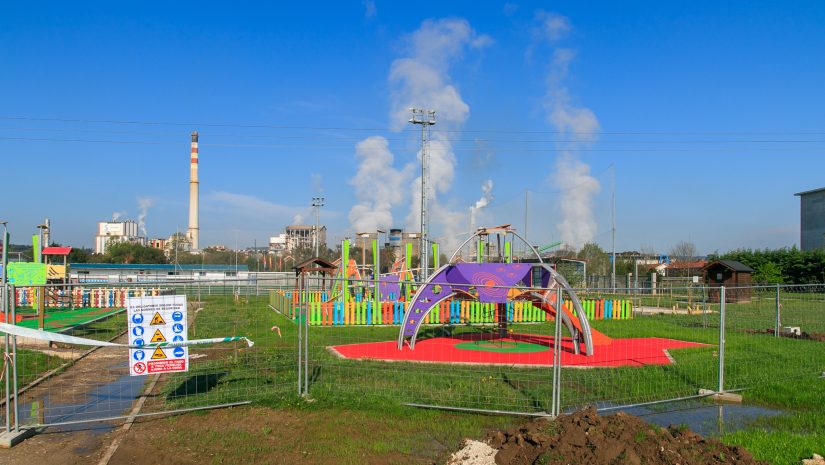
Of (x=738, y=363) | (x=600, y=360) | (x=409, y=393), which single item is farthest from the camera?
(x=600, y=360)

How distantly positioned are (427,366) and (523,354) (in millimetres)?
3022

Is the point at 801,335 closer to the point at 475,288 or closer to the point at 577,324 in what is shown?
the point at 577,324

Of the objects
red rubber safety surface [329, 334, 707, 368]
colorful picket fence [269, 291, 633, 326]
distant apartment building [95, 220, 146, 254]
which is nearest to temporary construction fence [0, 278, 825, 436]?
red rubber safety surface [329, 334, 707, 368]

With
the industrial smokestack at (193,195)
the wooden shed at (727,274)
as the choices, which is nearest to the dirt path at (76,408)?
the wooden shed at (727,274)

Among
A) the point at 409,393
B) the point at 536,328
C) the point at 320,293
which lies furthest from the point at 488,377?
the point at 320,293

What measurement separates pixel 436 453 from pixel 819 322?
13.9 meters

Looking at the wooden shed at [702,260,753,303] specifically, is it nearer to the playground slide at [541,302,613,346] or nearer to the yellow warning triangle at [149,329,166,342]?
the playground slide at [541,302,613,346]

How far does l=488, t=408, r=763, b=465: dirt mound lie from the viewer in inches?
218

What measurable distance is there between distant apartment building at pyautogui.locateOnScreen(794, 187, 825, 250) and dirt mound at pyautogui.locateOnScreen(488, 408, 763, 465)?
215 ft

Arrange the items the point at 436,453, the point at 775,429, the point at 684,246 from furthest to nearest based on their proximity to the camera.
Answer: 1. the point at 684,246
2. the point at 775,429
3. the point at 436,453

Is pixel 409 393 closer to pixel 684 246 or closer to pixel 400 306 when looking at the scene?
pixel 400 306

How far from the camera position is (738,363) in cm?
1189

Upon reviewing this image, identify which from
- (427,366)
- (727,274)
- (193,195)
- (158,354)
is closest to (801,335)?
(427,366)

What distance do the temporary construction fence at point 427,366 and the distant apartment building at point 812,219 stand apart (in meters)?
51.9
